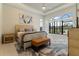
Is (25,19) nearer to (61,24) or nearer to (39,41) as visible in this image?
(39,41)

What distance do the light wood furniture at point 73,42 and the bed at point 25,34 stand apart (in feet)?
1.99

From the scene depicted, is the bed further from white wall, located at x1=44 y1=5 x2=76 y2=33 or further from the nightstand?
Result: white wall, located at x1=44 y1=5 x2=76 y2=33

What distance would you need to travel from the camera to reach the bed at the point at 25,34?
84.1 inches

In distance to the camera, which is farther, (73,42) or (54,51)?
(54,51)

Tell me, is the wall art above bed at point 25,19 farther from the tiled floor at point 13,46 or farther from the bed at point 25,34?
the tiled floor at point 13,46

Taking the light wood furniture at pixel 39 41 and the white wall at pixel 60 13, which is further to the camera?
the light wood furniture at pixel 39 41

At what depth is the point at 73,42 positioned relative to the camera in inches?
81.4

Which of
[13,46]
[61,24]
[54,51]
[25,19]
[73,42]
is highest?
[25,19]

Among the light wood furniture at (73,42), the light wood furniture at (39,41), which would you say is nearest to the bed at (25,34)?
the light wood furniture at (39,41)

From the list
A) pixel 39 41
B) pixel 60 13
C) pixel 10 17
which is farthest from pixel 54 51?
pixel 10 17

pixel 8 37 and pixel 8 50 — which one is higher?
pixel 8 37

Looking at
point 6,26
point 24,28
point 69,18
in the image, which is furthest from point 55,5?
point 6,26

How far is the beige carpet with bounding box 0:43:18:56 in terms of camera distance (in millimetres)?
2125

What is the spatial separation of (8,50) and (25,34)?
56cm
